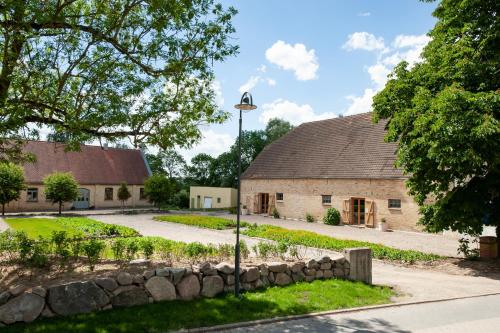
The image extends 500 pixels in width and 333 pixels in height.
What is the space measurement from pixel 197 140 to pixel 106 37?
11.8 ft

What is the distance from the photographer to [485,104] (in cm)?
1200

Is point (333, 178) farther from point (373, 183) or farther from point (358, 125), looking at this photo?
point (358, 125)

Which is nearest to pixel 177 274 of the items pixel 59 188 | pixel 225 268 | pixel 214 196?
pixel 225 268

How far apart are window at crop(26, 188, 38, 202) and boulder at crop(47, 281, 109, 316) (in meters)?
33.4

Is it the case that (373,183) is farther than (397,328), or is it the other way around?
(373,183)

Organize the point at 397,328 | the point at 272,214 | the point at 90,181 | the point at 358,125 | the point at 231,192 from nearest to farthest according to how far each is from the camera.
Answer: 1. the point at 397,328
2. the point at 358,125
3. the point at 272,214
4. the point at 90,181
5. the point at 231,192

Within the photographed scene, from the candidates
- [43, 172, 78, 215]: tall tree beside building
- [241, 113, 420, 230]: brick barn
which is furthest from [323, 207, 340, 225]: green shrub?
[43, 172, 78, 215]: tall tree beside building

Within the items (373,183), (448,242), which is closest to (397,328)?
(448,242)

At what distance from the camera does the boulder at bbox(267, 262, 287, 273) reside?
990cm

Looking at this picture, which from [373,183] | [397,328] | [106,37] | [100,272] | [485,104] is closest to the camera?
[397,328]

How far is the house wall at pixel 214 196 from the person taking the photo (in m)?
43.8

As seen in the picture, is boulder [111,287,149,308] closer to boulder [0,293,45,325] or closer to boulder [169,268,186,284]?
boulder [169,268,186,284]

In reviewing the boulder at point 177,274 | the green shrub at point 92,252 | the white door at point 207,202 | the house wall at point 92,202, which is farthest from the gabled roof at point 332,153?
the green shrub at point 92,252

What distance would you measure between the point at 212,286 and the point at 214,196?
36.2 metres
